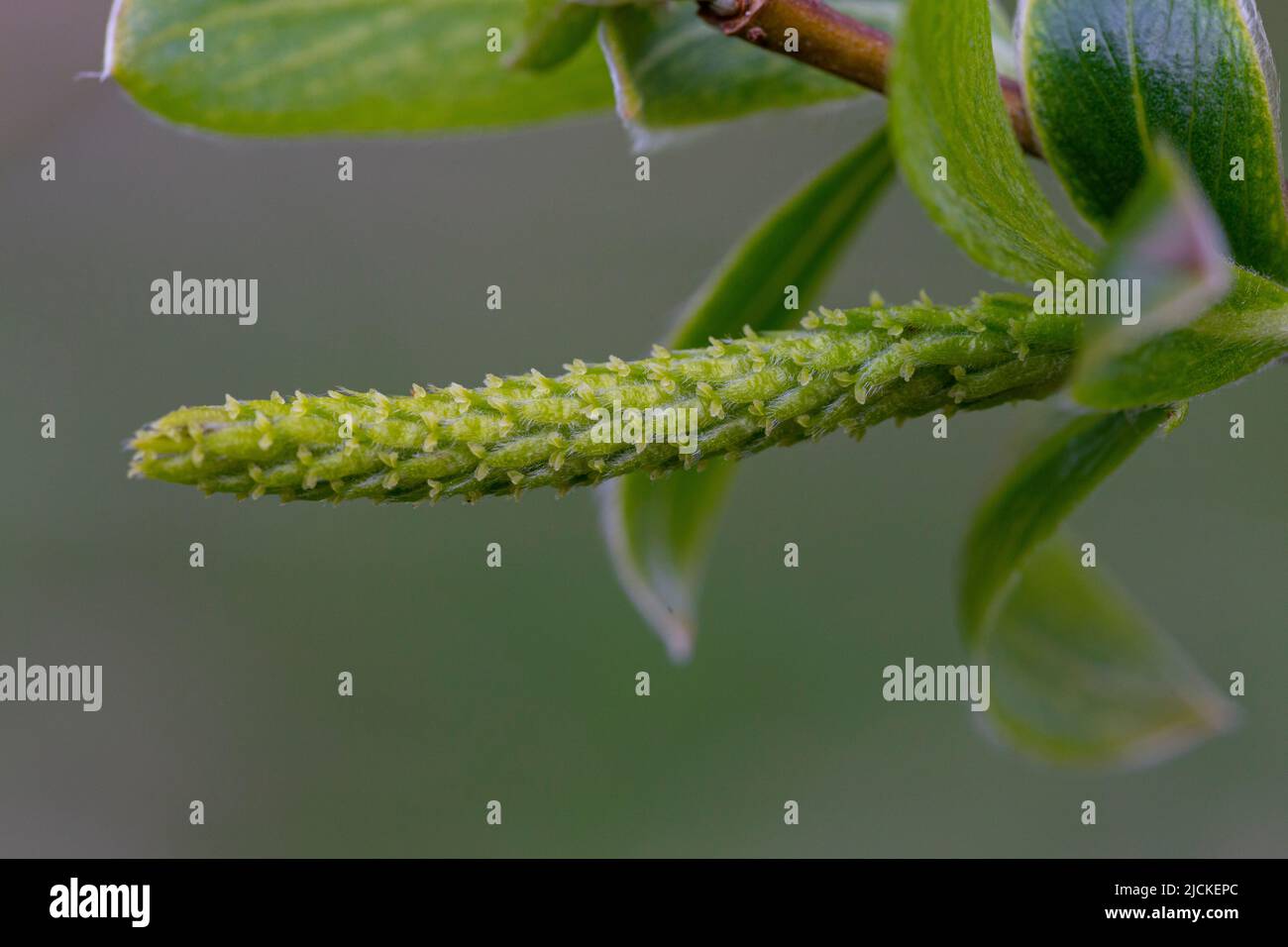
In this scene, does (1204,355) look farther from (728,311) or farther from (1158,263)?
(728,311)

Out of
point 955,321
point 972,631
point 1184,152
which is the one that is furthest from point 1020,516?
point 1184,152

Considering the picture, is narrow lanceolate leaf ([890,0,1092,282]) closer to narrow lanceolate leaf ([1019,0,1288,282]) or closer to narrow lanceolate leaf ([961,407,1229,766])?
narrow lanceolate leaf ([1019,0,1288,282])

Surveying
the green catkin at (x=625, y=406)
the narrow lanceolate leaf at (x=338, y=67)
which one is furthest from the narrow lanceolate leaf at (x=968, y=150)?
the narrow lanceolate leaf at (x=338, y=67)

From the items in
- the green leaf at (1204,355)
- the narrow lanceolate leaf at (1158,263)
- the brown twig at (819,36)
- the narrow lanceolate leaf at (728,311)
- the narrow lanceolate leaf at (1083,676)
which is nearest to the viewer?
the narrow lanceolate leaf at (1158,263)

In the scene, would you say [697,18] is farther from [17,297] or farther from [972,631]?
[17,297]

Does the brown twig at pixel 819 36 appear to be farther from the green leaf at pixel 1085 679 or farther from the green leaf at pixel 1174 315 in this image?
the green leaf at pixel 1085 679

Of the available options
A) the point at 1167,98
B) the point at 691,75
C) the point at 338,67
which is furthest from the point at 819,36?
the point at 338,67
